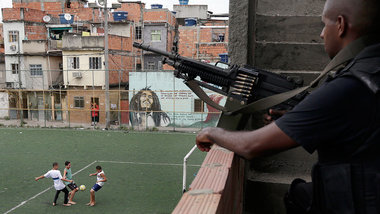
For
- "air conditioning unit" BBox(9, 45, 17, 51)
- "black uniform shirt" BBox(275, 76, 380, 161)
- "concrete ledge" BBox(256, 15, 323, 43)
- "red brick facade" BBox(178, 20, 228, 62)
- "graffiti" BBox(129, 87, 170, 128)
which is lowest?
"graffiti" BBox(129, 87, 170, 128)

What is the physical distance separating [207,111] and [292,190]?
1976 cm

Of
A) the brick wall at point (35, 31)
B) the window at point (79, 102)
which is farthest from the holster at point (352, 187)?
the brick wall at point (35, 31)

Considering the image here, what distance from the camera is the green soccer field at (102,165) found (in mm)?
8812

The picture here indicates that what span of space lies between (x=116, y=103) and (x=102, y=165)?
1089cm

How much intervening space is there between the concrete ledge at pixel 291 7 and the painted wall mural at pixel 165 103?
1752cm

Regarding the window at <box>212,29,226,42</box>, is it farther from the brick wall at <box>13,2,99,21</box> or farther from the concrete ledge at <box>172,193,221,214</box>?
the concrete ledge at <box>172,193,221,214</box>

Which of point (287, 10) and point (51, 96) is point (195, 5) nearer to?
point (51, 96)

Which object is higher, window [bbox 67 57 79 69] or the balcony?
the balcony

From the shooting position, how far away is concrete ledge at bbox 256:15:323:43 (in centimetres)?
317

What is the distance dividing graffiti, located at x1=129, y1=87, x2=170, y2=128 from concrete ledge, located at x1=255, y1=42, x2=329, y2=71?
18.8 m

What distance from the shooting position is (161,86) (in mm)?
22078

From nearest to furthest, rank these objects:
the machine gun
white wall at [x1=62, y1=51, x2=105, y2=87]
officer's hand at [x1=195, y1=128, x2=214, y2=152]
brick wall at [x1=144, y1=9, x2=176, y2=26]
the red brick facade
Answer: officer's hand at [x1=195, y1=128, x2=214, y2=152] → the machine gun → white wall at [x1=62, y1=51, x2=105, y2=87] → the red brick facade → brick wall at [x1=144, y1=9, x2=176, y2=26]

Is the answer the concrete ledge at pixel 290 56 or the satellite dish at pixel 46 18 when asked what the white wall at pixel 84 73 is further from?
the concrete ledge at pixel 290 56

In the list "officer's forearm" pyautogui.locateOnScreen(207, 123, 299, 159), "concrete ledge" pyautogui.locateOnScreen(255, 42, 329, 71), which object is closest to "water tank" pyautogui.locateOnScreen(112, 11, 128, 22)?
"concrete ledge" pyautogui.locateOnScreen(255, 42, 329, 71)
